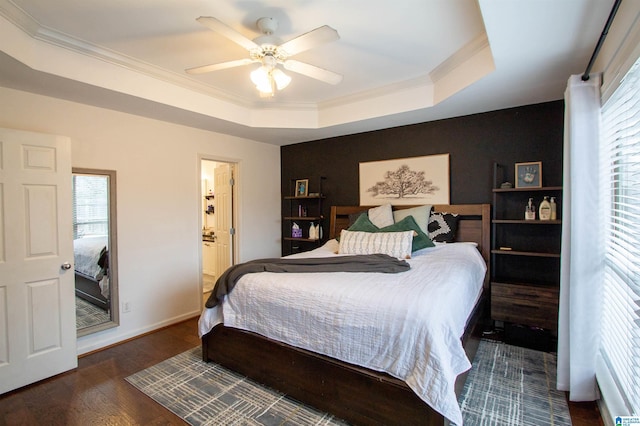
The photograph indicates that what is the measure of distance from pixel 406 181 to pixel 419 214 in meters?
0.55

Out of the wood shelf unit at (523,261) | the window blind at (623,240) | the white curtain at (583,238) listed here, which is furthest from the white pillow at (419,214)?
the window blind at (623,240)

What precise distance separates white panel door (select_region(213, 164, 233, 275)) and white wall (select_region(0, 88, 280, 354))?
49 cm

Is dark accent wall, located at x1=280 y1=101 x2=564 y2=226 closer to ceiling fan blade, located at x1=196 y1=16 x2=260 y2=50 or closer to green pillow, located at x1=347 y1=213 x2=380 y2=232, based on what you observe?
green pillow, located at x1=347 y1=213 x2=380 y2=232

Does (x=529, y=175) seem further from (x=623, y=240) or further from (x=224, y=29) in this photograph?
(x=224, y=29)

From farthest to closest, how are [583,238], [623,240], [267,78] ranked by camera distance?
[267,78] → [583,238] → [623,240]

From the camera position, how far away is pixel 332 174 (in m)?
4.66

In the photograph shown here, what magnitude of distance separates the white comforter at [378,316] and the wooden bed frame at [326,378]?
0.07 metres

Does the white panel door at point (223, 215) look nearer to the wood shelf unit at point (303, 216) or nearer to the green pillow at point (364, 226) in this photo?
the wood shelf unit at point (303, 216)

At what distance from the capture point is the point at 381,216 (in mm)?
3850

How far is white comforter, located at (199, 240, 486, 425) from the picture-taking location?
1648 mm

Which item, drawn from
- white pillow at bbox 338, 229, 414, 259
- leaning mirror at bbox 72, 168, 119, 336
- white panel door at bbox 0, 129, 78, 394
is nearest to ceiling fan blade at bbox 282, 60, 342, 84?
white pillow at bbox 338, 229, 414, 259

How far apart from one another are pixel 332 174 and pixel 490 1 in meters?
3.14

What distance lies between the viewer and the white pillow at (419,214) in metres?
3.56

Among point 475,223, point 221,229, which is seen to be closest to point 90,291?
point 221,229
